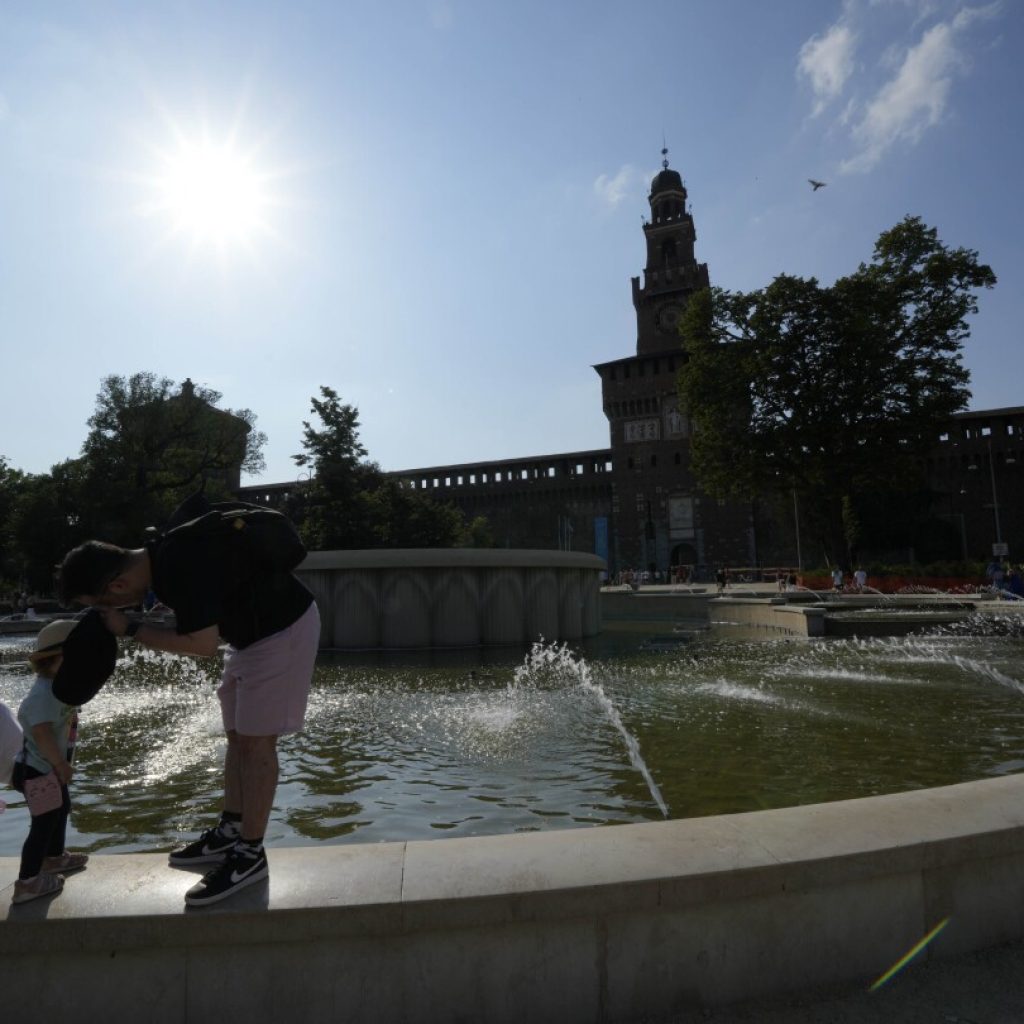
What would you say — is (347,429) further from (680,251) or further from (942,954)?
(680,251)

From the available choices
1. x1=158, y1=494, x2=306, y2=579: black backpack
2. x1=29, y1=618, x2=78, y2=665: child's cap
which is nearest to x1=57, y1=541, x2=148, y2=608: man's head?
x1=158, y1=494, x2=306, y2=579: black backpack

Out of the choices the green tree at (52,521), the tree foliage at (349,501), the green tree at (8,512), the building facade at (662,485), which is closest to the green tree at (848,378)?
the tree foliage at (349,501)

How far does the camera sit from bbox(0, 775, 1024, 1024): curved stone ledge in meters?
1.67

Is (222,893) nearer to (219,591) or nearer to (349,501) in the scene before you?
(219,591)

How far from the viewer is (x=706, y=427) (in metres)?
26.7

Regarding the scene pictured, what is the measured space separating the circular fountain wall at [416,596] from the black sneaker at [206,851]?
32.3 ft

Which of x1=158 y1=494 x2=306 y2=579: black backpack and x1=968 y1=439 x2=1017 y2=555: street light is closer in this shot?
x1=158 y1=494 x2=306 y2=579: black backpack

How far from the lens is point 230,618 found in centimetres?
212

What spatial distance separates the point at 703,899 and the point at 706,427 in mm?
26066

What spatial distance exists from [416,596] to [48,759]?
33.4ft

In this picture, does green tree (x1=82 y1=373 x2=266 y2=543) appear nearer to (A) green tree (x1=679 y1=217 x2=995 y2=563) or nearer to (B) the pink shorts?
(A) green tree (x1=679 y1=217 x2=995 y2=563)

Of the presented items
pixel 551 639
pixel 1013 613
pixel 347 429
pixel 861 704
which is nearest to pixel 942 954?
pixel 861 704

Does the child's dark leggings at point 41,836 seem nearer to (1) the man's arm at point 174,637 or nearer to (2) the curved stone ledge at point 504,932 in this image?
(2) the curved stone ledge at point 504,932

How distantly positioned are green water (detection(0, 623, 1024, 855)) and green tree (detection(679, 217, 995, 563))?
56.4ft
